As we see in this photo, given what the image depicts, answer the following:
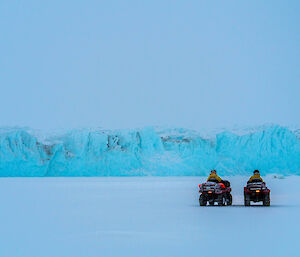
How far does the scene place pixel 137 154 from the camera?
1748 inches

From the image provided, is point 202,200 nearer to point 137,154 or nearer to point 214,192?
point 214,192

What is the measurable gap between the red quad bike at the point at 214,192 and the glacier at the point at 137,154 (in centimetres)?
3155

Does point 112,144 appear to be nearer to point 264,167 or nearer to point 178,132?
point 178,132

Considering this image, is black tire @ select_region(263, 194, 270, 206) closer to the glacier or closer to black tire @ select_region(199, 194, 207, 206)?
black tire @ select_region(199, 194, 207, 206)

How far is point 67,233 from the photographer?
7281mm

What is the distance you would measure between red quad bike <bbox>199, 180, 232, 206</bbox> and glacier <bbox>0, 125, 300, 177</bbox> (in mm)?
31548

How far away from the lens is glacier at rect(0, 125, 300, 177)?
44031 millimetres

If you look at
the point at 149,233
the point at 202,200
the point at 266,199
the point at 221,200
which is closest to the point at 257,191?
the point at 266,199

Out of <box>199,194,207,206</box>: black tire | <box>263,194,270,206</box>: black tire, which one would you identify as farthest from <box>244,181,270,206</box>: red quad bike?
<box>199,194,207,206</box>: black tire

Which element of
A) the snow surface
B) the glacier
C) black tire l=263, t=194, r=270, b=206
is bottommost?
the glacier

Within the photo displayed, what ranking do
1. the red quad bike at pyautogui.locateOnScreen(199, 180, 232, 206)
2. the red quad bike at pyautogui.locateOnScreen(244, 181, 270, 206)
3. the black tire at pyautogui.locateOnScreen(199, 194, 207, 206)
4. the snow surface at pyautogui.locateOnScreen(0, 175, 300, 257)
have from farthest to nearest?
the black tire at pyautogui.locateOnScreen(199, 194, 207, 206) < the red quad bike at pyautogui.locateOnScreen(199, 180, 232, 206) < the red quad bike at pyautogui.locateOnScreen(244, 181, 270, 206) < the snow surface at pyautogui.locateOnScreen(0, 175, 300, 257)

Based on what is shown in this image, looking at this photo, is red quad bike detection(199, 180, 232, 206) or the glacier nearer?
red quad bike detection(199, 180, 232, 206)

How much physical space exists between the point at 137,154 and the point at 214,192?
32.2 metres

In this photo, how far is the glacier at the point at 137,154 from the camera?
44031 millimetres
